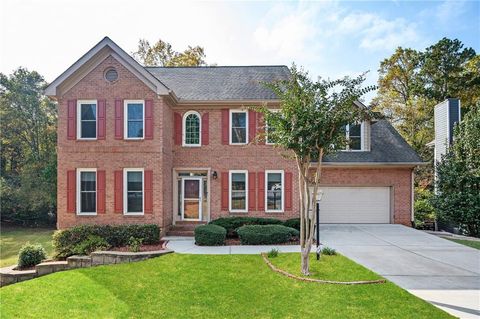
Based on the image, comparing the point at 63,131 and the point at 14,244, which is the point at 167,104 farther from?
the point at 14,244

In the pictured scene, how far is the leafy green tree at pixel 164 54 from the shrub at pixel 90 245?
2136 cm

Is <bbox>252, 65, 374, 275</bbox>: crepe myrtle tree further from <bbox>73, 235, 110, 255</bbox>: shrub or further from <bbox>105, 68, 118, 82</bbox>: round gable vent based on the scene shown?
<bbox>105, 68, 118, 82</bbox>: round gable vent

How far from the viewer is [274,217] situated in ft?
47.9

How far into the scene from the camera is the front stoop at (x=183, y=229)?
546 inches

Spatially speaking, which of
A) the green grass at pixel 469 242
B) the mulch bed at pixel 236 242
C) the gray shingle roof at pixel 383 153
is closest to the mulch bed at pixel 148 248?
the mulch bed at pixel 236 242

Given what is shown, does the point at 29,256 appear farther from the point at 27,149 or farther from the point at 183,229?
the point at 27,149

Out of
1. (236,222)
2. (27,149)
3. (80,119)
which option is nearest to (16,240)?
(27,149)

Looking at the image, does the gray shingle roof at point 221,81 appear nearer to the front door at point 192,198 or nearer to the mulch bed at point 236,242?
the front door at point 192,198

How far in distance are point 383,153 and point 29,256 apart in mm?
15955

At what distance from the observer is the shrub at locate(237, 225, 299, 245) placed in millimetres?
12039

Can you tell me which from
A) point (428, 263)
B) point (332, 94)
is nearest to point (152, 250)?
point (332, 94)

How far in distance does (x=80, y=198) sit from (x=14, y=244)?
8612mm

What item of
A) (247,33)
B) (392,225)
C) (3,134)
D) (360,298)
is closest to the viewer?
(360,298)

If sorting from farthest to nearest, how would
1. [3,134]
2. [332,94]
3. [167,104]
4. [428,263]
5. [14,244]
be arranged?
1. [3,134]
2. [14,244]
3. [167,104]
4. [428,263]
5. [332,94]
